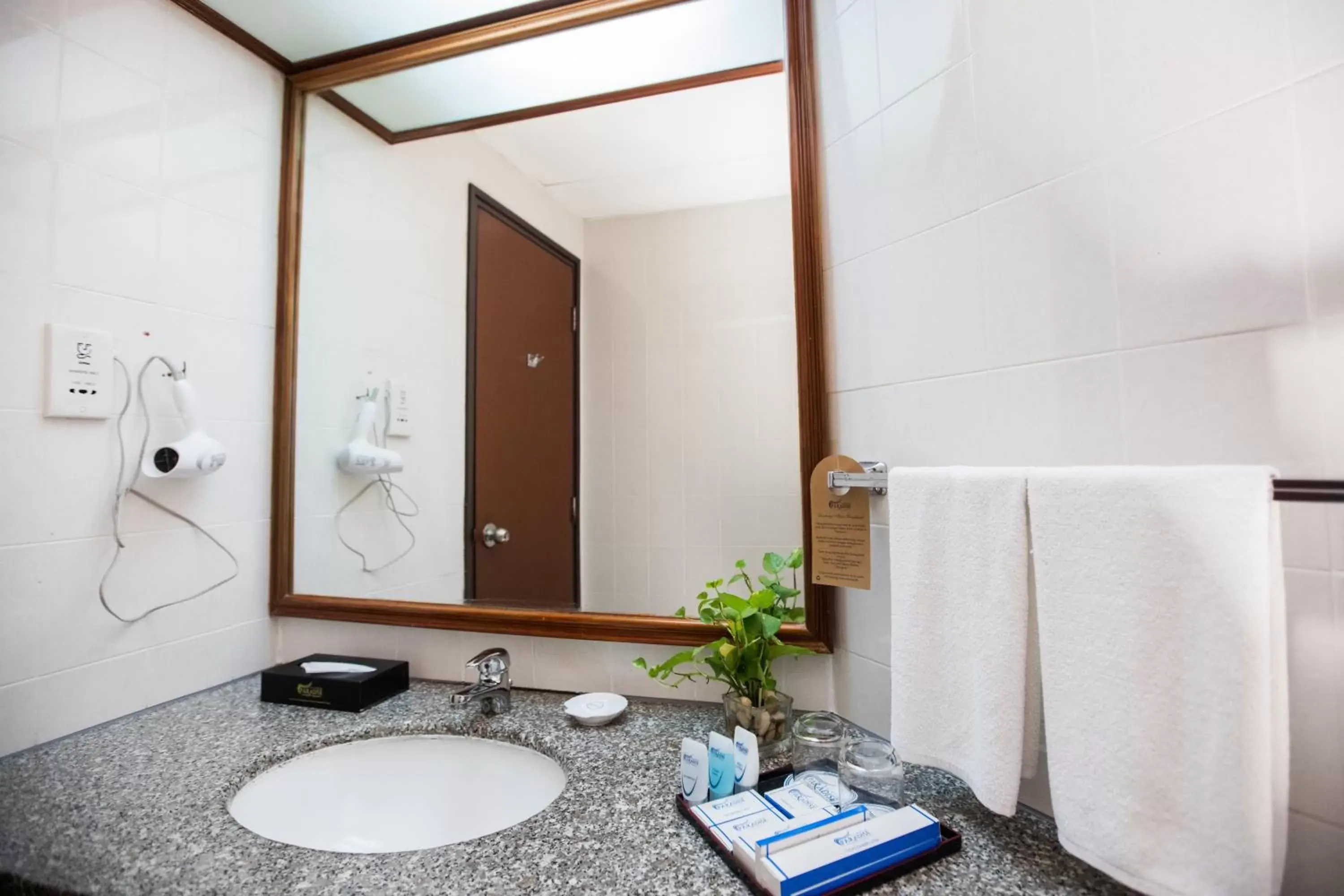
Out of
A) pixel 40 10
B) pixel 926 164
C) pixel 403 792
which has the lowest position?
pixel 403 792

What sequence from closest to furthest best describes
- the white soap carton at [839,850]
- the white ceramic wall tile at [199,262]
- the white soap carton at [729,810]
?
the white soap carton at [839,850] < the white soap carton at [729,810] < the white ceramic wall tile at [199,262]

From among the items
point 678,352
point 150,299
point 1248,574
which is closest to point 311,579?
point 150,299

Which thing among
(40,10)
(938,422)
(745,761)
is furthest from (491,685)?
(40,10)

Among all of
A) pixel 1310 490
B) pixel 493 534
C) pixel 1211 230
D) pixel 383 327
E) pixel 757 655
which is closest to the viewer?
pixel 1310 490

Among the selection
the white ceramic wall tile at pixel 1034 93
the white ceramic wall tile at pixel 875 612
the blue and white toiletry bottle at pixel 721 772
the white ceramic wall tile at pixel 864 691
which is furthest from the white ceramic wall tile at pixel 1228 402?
the blue and white toiletry bottle at pixel 721 772

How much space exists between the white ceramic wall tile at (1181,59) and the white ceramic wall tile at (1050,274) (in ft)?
0.20

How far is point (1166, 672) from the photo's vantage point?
18.4 inches

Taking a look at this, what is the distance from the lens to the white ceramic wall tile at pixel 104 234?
92cm

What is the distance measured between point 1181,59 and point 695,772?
869 millimetres

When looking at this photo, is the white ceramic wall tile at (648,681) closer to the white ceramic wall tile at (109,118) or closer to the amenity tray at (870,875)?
the amenity tray at (870,875)

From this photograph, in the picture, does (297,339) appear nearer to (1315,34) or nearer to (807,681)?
(807,681)

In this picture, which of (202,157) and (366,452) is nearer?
(202,157)

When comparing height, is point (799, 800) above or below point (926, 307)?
below

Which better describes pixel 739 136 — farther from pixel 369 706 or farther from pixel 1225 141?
pixel 369 706
